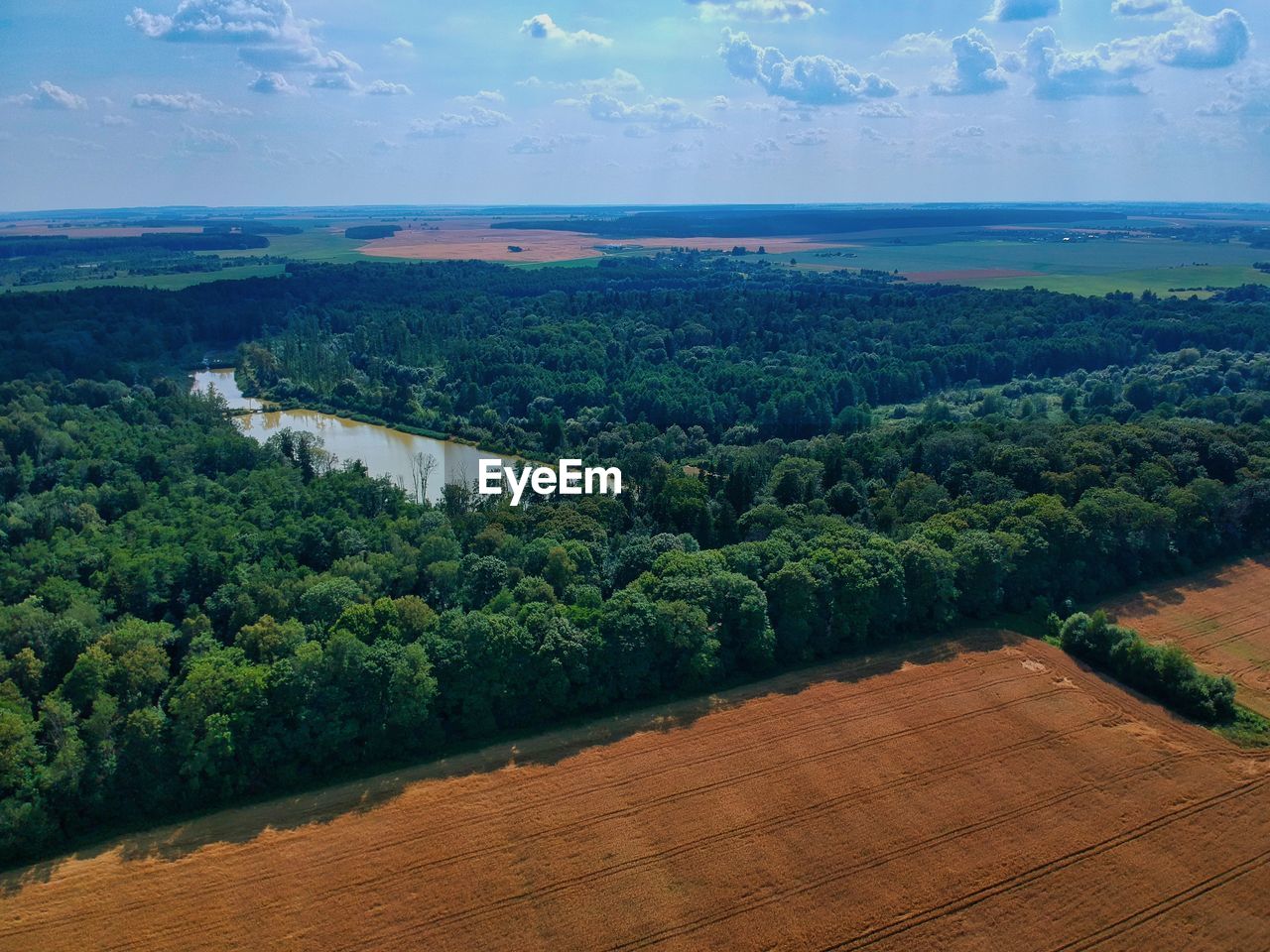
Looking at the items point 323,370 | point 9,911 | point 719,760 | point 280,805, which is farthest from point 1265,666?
point 323,370

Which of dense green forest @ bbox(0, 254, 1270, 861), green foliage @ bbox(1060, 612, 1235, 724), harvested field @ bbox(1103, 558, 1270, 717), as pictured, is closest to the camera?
dense green forest @ bbox(0, 254, 1270, 861)

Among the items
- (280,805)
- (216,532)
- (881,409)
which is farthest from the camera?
(881,409)

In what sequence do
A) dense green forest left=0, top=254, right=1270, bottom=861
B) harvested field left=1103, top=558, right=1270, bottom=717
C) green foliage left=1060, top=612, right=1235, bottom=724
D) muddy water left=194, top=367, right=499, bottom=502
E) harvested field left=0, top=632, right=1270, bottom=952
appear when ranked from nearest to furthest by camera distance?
harvested field left=0, top=632, right=1270, bottom=952, dense green forest left=0, top=254, right=1270, bottom=861, green foliage left=1060, top=612, right=1235, bottom=724, harvested field left=1103, top=558, right=1270, bottom=717, muddy water left=194, top=367, right=499, bottom=502

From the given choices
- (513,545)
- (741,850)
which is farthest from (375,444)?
(741,850)

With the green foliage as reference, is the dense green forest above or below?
above

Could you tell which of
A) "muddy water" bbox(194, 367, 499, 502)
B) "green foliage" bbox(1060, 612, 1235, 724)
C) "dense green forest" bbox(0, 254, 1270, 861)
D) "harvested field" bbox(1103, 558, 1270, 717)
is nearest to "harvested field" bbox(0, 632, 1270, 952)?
"green foliage" bbox(1060, 612, 1235, 724)

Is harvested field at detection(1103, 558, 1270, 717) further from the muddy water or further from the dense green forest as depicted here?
the muddy water

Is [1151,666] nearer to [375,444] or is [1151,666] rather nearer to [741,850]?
[741,850]

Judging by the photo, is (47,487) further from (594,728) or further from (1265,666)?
(1265,666)
